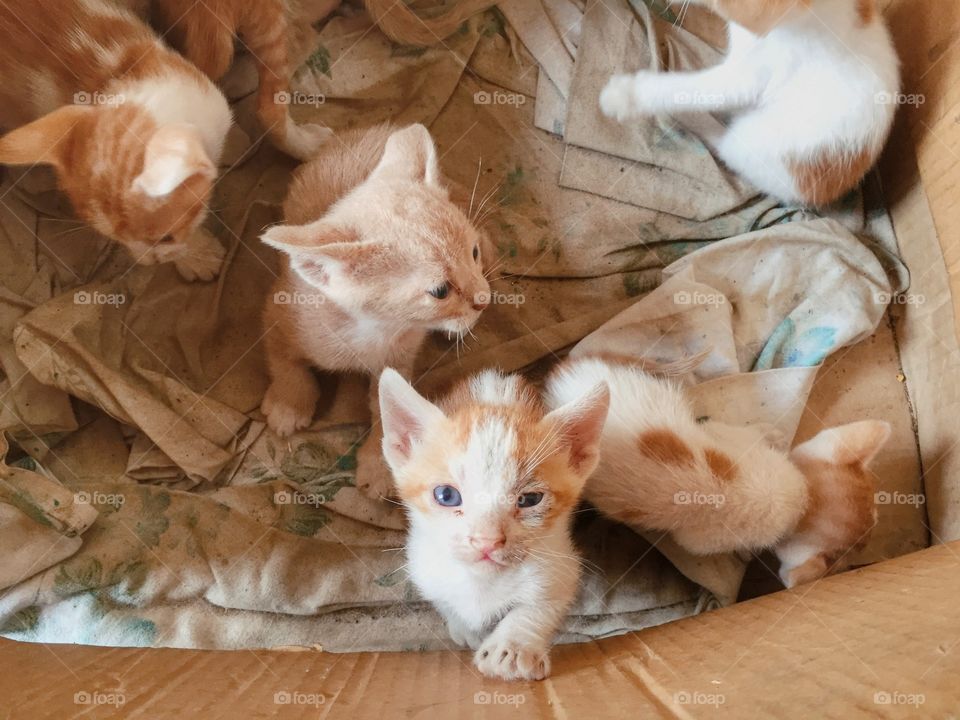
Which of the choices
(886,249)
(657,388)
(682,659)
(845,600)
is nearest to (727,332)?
(657,388)

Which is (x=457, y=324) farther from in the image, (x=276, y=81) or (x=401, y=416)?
(x=276, y=81)

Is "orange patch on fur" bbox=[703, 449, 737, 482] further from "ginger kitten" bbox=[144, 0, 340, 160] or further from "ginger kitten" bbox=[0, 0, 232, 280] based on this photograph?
"ginger kitten" bbox=[144, 0, 340, 160]

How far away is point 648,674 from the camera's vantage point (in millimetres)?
1220

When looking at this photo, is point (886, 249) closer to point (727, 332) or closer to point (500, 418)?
point (727, 332)

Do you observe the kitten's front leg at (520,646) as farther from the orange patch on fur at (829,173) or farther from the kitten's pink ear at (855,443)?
the orange patch on fur at (829,173)

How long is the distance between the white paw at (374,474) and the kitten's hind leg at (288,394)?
0.19m

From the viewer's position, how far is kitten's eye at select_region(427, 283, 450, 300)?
141 centimetres

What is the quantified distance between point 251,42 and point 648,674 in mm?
1738

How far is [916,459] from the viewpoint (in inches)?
71.1

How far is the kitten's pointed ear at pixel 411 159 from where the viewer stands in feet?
5.00

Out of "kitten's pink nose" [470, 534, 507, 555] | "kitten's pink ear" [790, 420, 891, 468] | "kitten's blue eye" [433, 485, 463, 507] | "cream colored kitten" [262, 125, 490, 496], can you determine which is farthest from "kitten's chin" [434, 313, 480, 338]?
"kitten's pink ear" [790, 420, 891, 468]

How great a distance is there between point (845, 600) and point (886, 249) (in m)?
1.11

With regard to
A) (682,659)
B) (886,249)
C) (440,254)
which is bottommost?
(682,659)

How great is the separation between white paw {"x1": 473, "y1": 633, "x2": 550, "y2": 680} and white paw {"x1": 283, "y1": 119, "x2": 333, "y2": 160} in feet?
4.46
